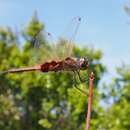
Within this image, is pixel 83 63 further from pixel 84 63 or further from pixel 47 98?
pixel 47 98

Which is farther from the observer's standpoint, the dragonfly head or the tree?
the tree

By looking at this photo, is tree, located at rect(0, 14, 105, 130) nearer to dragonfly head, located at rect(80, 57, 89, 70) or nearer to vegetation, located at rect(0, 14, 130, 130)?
vegetation, located at rect(0, 14, 130, 130)

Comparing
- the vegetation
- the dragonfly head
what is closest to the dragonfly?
the dragonfly head

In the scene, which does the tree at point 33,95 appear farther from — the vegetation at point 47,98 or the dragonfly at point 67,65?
the dragonfly at point 67,65

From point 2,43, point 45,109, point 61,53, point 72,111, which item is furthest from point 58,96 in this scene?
point 61,53

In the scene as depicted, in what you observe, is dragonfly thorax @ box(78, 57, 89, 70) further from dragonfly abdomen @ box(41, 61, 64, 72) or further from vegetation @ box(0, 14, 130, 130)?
vegetation @ box(0, 14, 130, 130)

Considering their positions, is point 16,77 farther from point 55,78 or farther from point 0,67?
point 55,78

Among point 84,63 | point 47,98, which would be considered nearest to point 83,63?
point 84,63

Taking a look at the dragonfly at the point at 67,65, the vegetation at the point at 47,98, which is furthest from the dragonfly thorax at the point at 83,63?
the vegetation at the point at 47,98

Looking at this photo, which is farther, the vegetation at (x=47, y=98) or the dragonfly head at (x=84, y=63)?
the vegetation at (x=47, y=98)
